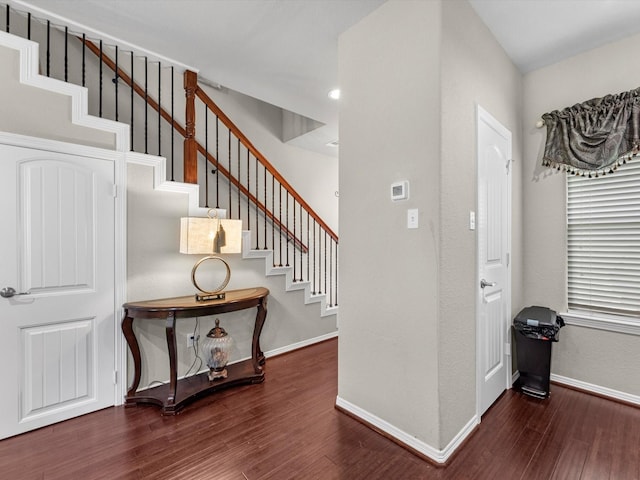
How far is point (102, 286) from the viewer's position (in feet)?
7.74

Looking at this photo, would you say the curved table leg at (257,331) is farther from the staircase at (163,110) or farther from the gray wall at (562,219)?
the gray wall at (562,219)

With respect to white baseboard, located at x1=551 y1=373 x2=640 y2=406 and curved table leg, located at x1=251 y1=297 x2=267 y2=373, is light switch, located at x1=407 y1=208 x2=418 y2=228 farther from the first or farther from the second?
white baseboard, located at x1=551 y1=373 x2=640 y2=406

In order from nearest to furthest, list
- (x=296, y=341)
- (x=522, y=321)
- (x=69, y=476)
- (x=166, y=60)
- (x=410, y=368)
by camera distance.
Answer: (x=69, y=476), (x=410, y=368), (x=522, y=321), (x=166, y=60), (x=296, y=341)

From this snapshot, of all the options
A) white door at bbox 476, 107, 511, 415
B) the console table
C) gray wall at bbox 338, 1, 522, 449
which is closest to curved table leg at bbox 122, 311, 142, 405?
the console table

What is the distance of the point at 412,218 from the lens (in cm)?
191

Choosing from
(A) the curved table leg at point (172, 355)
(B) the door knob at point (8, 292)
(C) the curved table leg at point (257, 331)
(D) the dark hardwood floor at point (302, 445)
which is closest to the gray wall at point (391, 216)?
(D) the dark hardwood floor at point (302, 445)

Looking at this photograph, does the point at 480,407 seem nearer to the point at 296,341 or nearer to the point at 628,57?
the point at 296,341

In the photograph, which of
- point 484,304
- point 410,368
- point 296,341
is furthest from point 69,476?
point 484,304

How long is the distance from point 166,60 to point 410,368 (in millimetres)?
3190

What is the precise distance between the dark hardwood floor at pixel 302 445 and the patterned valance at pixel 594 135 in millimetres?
1910

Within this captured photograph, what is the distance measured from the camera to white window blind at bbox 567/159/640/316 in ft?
7.88

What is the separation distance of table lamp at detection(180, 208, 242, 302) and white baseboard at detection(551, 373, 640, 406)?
3.05 m

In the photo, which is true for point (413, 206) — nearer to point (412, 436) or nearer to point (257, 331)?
point (412, 436)

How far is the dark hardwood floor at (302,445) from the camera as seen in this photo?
5.62 feet
